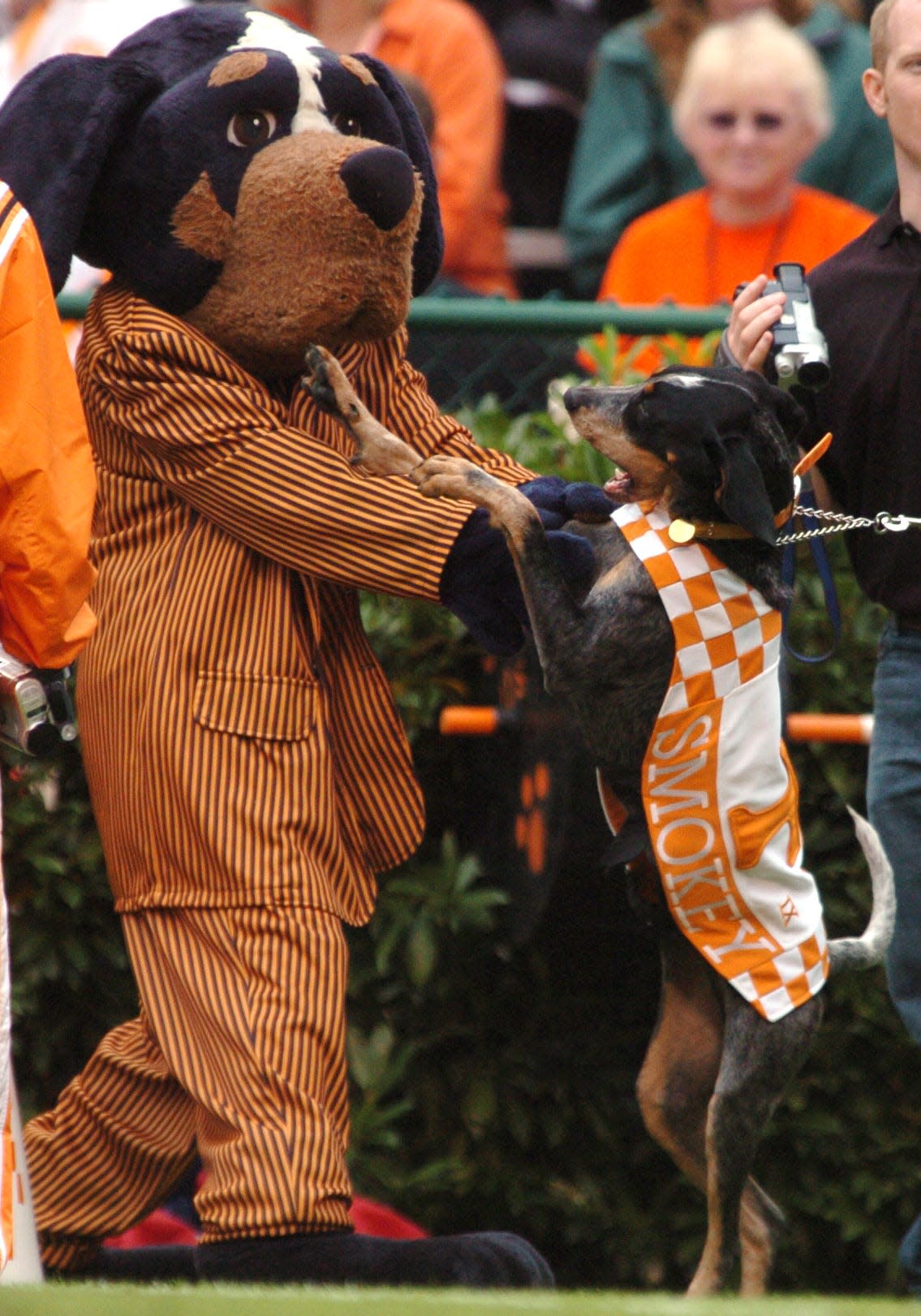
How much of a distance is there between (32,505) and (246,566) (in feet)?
1.62

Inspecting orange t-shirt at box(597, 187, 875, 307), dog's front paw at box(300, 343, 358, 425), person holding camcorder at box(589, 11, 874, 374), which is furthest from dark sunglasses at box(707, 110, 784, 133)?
dog's front paw at box(300, 343, 358, 425)

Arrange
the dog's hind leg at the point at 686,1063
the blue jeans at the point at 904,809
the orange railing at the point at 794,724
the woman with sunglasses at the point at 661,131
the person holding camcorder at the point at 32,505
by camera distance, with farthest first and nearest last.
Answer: the woman with sunglasses at the point at 661,131
the orange railing at the point at 794,724
the blue jeans at the point at 904,809
the dog's hind leg at the point at 686,1063
the person holding camcorder at the point at 32,505

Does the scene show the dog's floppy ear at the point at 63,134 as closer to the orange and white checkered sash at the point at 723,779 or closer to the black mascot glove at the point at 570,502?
the black mascot glove at the point at 570,502

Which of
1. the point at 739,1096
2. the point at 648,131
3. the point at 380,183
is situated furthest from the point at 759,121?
the point at 739,1096

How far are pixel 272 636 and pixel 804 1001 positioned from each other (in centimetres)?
109

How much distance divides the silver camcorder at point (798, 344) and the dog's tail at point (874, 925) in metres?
0.78

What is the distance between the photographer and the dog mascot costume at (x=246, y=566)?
11.9 feet

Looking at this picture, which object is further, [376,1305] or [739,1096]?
[739,1096]

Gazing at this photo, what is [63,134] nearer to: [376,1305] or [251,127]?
[251,127]

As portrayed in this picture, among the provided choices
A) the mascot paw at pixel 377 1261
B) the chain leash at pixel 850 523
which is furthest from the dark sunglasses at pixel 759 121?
the mascot paw at pixel 377 1261

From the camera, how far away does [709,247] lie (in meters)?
6.71

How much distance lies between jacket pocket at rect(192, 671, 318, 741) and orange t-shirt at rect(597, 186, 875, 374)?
323 cm

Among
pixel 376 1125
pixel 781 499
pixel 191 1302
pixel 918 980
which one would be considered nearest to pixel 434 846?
pixel 376 1125

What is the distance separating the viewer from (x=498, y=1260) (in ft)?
12.2
